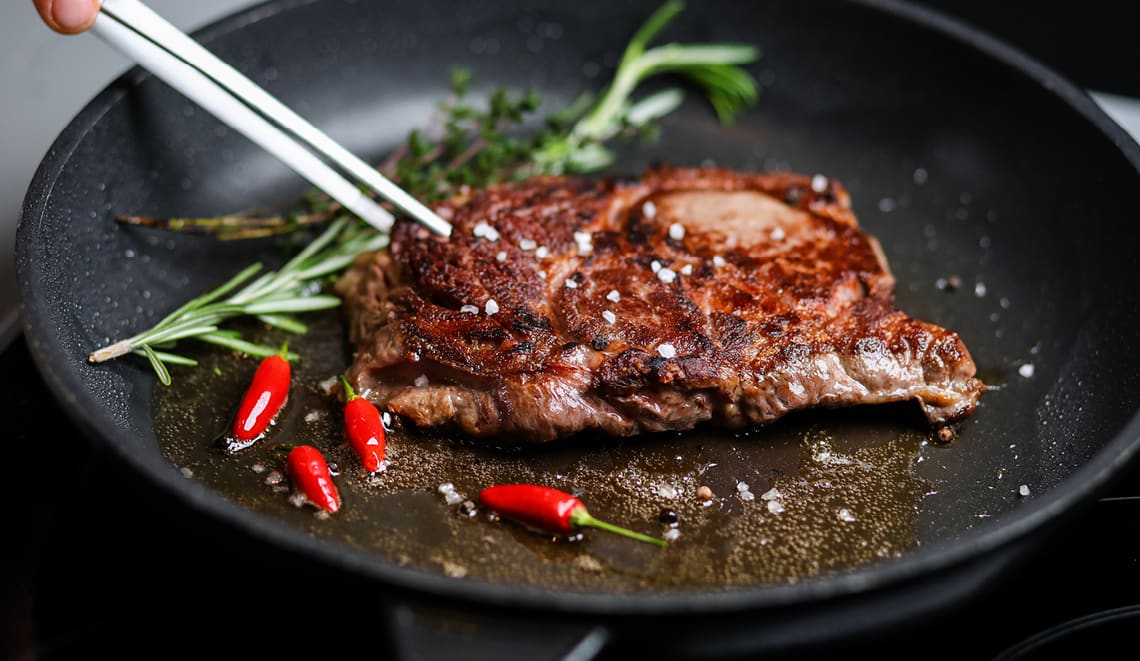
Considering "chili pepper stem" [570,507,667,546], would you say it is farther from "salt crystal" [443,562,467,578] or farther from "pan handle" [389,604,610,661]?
"pan handle" [389,604,610,661]

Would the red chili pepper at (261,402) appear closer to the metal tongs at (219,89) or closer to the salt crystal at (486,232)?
the metal tongs at (219,89)

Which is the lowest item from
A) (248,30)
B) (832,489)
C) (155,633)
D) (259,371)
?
(155,633)

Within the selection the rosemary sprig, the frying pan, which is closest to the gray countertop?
the frying pan

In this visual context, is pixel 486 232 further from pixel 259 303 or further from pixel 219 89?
pixel 219 89

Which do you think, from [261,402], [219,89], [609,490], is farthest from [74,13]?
[609,490]

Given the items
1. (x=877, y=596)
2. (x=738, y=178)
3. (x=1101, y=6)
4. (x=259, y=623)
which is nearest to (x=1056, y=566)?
(x=877, y=596)

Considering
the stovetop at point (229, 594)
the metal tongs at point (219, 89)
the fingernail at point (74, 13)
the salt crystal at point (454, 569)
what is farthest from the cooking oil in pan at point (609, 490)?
the fingernail at point (74, 13)

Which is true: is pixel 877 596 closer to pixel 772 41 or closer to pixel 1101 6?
pixel 772 41
